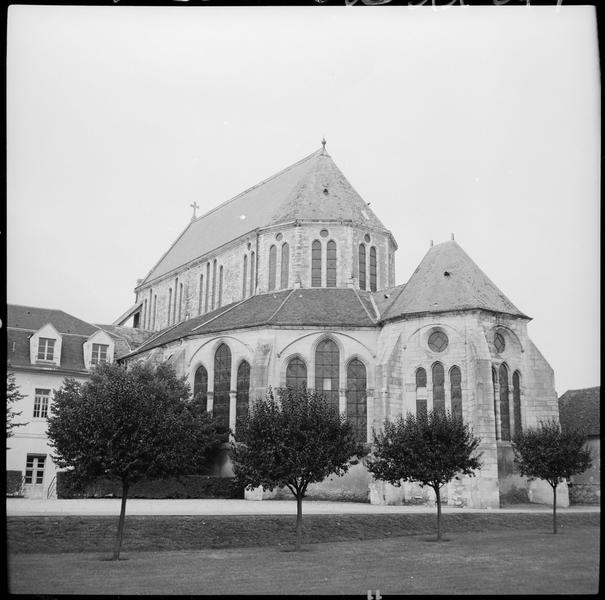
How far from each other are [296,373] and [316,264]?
8428 mm

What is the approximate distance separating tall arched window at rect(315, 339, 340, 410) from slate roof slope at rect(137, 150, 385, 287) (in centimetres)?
979

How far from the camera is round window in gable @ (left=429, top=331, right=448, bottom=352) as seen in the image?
3359cm

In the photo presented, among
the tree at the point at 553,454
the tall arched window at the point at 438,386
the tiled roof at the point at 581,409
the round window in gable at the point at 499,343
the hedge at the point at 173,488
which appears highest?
the round window in gable at the point at 499,343

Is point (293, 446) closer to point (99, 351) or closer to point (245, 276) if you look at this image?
point (245, 276)

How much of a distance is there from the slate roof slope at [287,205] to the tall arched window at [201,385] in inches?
416

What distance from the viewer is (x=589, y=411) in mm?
40438

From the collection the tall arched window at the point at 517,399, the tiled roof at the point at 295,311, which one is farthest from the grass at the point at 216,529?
the tiled roof at the point at 295,311

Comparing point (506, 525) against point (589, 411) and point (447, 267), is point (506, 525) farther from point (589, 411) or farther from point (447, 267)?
point (589, 411)

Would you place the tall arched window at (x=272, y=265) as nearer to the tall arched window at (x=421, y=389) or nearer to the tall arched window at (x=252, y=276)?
the tall arched window at (x=252, y=276)

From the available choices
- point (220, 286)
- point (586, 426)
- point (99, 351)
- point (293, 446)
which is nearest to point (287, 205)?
point (220, 286)

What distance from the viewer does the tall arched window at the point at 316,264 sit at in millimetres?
41250

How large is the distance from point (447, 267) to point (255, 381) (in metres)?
11.3

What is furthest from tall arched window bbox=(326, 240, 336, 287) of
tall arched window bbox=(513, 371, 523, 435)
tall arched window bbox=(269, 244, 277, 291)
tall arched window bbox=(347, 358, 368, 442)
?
tall arched window bbox=(513, 371, 523, 435)

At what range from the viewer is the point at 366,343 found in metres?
35.7
